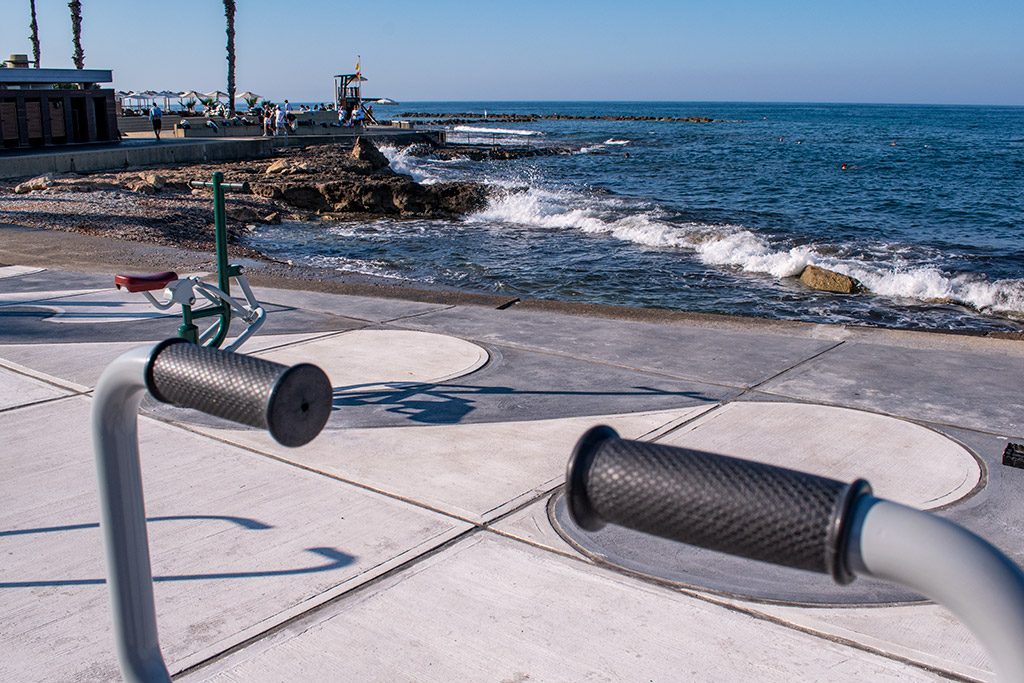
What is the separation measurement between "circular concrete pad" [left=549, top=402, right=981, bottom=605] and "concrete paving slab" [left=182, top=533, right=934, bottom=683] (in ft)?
0.83

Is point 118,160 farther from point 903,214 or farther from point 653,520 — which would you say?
point 653,520

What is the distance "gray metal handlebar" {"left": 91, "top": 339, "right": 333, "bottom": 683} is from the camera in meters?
1.31

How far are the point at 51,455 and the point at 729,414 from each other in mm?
4347

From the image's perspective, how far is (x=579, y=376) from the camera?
6832mm

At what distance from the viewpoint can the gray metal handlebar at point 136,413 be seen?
4.30ft

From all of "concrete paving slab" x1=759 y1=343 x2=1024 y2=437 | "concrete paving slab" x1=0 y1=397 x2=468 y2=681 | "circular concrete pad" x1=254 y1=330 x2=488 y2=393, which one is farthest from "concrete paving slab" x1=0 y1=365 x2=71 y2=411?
"concrete paving slab" x1=759 y1=343 x2=1024 y2=437

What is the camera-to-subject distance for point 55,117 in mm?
32125

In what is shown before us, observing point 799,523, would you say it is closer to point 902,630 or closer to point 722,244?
point 902,630

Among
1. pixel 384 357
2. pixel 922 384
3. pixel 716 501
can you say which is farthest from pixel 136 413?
pixel 922 384

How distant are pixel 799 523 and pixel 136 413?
1291 mm

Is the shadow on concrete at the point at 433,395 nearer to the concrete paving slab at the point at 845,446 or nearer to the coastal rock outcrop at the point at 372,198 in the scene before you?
the concrete paving slab at the point at 845,446

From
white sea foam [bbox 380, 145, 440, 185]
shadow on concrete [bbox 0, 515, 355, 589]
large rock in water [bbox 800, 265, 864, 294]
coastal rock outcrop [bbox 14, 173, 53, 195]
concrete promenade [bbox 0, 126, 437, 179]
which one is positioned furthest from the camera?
white sea foam [bbox 380, 145, 440, 185]

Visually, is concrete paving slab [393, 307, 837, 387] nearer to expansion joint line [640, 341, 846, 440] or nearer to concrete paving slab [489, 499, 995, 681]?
expansion joint line [640, 341, 846, 440]

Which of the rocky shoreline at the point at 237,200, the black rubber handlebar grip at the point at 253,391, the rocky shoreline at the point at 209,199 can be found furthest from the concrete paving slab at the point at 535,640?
the rocky shoreline at the point at 209,199
